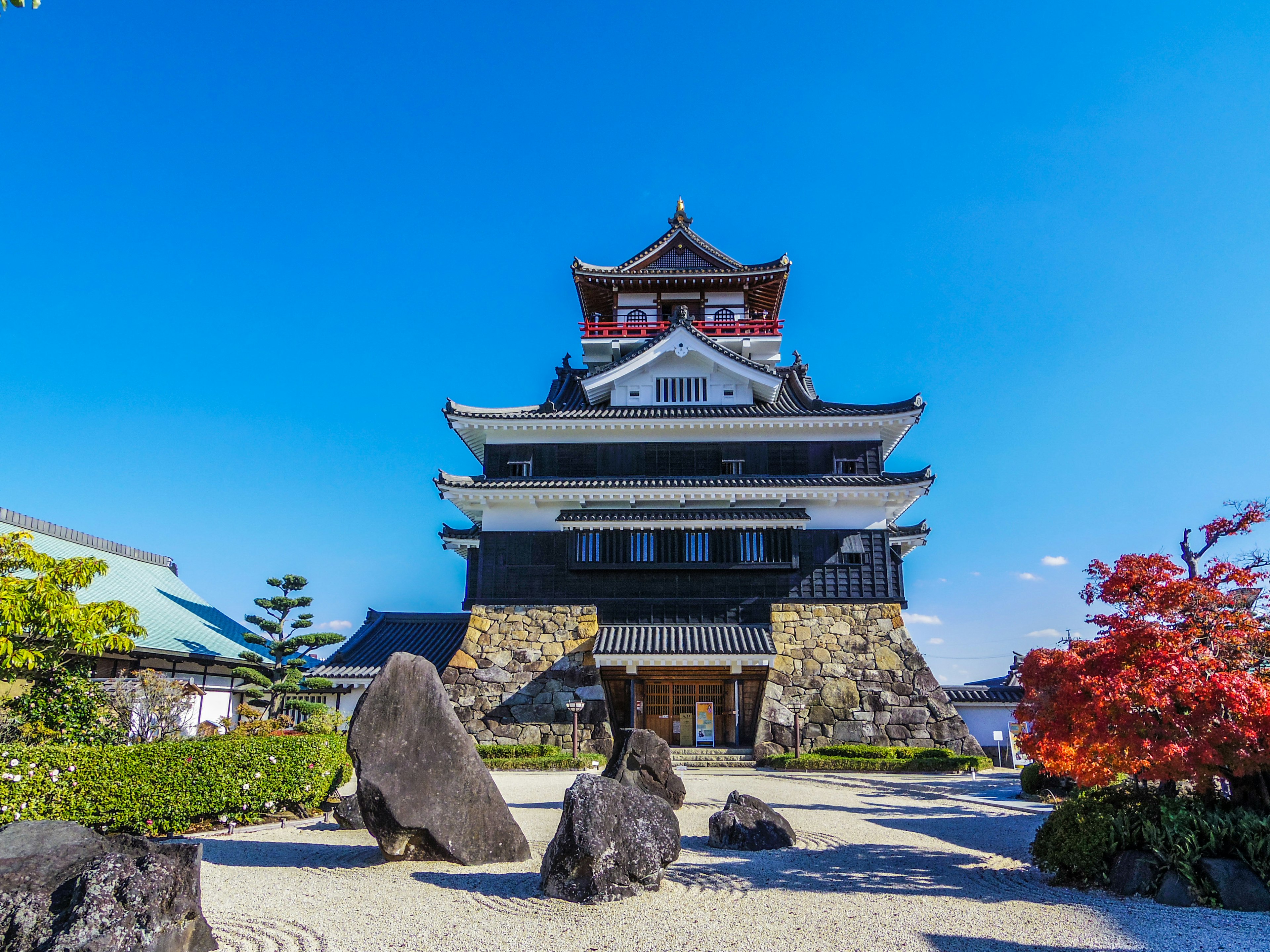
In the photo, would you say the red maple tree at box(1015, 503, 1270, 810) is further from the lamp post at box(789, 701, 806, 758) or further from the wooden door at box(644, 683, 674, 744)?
the wooden door at box(644, 683, 674, 744)

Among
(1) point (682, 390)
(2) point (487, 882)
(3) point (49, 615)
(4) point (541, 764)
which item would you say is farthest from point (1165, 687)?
(1) point (682, 390)

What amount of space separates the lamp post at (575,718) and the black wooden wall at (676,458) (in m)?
8.36

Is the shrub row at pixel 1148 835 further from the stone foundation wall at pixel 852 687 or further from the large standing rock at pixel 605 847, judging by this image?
the stone foundation wall at pixel 852 687

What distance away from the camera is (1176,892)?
7.54 metres

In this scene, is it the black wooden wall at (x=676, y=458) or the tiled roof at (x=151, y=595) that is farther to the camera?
the black wooden wall at (x=676, y=458)

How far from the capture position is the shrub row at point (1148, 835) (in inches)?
297

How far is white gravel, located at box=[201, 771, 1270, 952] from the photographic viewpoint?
6.55 meters

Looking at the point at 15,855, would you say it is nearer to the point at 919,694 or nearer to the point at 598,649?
the point at 598,649

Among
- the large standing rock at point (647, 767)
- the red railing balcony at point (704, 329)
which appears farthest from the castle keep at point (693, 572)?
the large standing rock at point (647, 767)

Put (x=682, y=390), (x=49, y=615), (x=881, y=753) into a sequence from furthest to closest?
(x=682, y=390), (x=881, y=753), (x=49, y=615)

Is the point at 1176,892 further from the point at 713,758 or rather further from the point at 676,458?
the point at 676,458

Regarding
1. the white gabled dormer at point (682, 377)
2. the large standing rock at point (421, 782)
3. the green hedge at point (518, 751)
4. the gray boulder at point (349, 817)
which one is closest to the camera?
the large standing rock at point (421, 782)

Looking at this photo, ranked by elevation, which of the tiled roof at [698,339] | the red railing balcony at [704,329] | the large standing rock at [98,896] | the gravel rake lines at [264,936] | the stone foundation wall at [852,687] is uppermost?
the red railing balcony at [704,329]

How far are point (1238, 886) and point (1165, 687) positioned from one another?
1932 mm
